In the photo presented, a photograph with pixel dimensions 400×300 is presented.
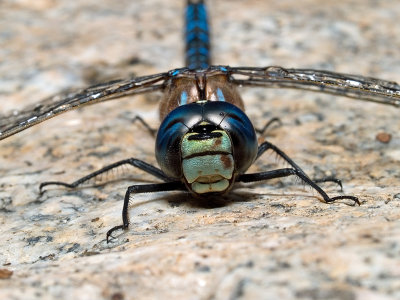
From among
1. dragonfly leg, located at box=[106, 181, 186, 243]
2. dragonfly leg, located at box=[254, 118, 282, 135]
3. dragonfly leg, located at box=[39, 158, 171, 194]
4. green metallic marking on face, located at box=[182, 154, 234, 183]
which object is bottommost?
dragonfly leg, located at box=[106, 181, 186, 243]

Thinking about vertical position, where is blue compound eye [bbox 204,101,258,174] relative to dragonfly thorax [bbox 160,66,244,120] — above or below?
below

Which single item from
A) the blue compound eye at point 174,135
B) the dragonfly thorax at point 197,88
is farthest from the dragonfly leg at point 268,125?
the blue compound eye at point 174,135

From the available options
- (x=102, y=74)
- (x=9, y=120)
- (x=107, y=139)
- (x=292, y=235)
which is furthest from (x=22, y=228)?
(x=102, y=74)

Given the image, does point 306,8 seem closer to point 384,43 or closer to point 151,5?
point 384,43

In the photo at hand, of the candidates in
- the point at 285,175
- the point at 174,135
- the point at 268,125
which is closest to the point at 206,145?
the point at 174,135

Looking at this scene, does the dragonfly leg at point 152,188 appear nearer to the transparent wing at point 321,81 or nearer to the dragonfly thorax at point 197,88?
the dragonfly thorax at point 197,88

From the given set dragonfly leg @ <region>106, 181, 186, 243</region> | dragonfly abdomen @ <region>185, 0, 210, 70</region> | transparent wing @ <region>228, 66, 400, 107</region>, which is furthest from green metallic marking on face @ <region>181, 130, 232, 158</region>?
dragonfly abdomen @ <region>185, 0, 210, 70</region>

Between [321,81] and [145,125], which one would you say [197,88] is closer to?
[321,81]

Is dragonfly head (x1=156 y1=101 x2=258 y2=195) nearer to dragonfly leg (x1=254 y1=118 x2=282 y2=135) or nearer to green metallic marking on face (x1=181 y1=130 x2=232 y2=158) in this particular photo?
green metallic marking on face (x1=181 y1=130 x2=232 y2=158)

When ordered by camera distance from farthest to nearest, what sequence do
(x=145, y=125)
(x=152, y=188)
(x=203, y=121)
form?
(x=145, y=125)
(x=152, y=188)
(x=203, y=121)
